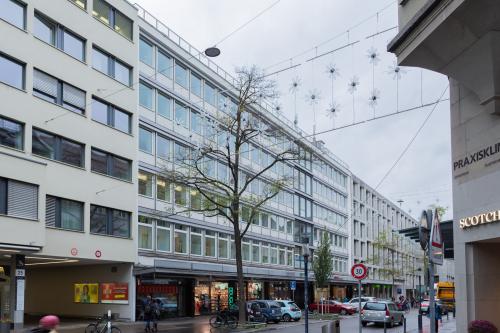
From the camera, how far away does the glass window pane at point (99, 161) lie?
108 feet

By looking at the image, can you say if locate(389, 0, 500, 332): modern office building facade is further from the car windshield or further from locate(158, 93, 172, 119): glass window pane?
locate(158, 93, 172, 119): glass window pane

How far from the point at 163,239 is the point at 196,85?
12222mm

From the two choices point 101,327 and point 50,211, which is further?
point 50,211

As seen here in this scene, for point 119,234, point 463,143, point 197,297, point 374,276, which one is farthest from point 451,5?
point 374,276

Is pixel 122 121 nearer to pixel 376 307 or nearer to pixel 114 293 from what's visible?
→ pixel 114 293

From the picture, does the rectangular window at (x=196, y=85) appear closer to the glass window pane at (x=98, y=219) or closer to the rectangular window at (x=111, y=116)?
the rectangular window at (x=111, y=116)

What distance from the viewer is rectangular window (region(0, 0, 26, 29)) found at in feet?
89.9

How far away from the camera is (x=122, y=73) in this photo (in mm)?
35969

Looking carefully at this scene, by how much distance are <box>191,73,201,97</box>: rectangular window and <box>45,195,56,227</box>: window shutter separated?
16.8 m

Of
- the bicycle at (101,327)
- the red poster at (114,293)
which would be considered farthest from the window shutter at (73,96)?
the bicycle at (101,327)

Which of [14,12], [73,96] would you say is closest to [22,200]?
[73,96]

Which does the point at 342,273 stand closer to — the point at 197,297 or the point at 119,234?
the point at 197,297

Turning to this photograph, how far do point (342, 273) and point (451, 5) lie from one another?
7114cm

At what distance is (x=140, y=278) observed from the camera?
118 ft
